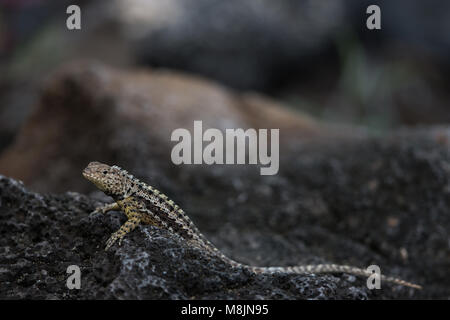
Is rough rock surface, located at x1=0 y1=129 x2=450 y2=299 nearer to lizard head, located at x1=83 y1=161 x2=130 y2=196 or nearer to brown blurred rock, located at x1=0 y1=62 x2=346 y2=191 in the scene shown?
lizard head, located at x1=83 y1=161 x2=130 y2=196

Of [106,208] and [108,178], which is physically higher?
[108,178]

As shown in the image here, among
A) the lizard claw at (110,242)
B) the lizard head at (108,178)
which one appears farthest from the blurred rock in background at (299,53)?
the lizard claw at (110,242)

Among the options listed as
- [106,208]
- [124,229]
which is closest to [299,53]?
[106,208]

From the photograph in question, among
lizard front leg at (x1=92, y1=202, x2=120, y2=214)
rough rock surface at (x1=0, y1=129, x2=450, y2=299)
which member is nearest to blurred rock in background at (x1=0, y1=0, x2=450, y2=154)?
rough rock surface at (x1=0, y1=129, x2=450, y2=299)

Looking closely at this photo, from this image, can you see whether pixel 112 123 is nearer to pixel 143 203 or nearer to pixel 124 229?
pixel 143 203

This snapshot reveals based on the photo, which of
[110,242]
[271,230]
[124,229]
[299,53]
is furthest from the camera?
[299,53]

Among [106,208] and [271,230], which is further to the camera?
[271,230]

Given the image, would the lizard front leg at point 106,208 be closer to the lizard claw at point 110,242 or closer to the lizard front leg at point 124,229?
the lizard front leg at point 124,229
